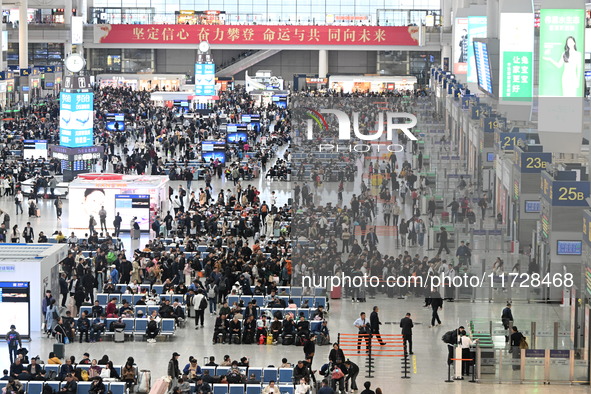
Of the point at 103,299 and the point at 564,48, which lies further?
the point at 564,48

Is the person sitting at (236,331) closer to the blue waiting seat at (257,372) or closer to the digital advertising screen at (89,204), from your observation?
the blue waiting seat at (257,372)

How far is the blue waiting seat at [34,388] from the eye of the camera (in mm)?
20594

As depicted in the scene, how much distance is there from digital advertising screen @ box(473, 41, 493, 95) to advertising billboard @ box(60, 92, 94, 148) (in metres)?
14.5

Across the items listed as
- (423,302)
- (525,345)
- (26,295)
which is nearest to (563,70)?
(423,302)

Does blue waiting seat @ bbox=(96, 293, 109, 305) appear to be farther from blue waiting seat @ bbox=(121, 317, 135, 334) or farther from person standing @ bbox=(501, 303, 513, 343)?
person standing @ bbox=(501, 303, 513, 343)

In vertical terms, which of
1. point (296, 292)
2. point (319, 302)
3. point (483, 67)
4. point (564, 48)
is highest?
point (483, 67)

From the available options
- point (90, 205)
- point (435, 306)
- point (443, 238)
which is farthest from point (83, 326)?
point (90, 205)

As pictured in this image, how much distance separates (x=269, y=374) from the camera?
21.5 m

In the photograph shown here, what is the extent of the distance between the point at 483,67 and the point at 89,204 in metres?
15.4

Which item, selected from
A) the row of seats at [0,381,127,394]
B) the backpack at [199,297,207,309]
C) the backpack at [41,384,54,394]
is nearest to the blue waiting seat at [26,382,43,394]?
the row of seats at [0,381,127,394]

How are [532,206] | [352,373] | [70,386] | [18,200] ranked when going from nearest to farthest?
[70,386] → [352,373] → [532,206] → [18,200]

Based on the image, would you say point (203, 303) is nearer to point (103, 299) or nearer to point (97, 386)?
point (103, 299)

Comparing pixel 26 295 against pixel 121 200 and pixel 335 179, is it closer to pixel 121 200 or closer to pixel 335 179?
pixel 335 179

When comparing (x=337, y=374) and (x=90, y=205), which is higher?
(x=90, y=205)
